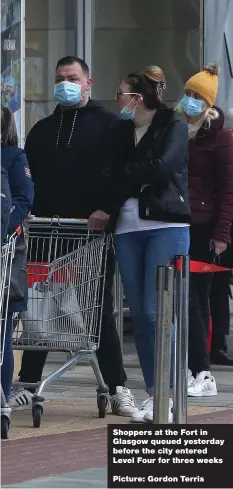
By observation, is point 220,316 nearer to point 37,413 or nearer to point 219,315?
point 219,315

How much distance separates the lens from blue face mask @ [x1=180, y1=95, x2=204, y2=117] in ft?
29.7

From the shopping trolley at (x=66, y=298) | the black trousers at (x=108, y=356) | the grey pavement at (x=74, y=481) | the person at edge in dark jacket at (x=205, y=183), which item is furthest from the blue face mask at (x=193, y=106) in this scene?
the grey pavement at (x=74, y=481)

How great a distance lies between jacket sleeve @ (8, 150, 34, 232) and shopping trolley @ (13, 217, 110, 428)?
13.9 inches

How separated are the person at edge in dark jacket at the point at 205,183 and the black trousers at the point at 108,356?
88cm

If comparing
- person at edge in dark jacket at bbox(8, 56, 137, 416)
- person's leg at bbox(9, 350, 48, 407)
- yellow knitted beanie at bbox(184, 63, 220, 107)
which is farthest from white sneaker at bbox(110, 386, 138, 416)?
yellow knitted beanie at bbox(184, 63, 220, 107)

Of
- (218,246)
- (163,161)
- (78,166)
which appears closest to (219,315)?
(218,246)

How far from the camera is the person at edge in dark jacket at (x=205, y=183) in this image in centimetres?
908

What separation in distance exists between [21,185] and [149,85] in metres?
0.98

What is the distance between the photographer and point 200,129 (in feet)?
29.9

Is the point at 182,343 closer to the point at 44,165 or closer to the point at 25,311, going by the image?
the point at 25,311

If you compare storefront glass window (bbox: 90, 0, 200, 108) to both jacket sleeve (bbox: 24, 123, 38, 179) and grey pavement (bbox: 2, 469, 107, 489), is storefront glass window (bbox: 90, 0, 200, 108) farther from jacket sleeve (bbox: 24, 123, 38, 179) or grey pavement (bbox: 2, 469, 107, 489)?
grey pavement (bbox: 2, 469, 107, 489)

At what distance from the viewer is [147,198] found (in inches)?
306

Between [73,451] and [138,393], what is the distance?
2.37 m

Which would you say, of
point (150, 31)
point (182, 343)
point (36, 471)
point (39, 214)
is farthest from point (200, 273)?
point (150, 31)
